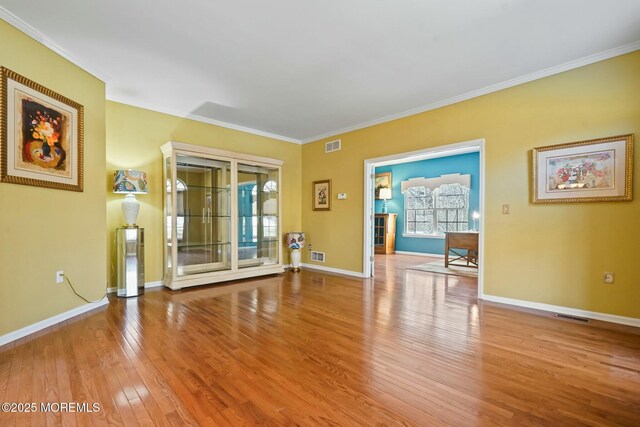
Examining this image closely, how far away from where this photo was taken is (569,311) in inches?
125

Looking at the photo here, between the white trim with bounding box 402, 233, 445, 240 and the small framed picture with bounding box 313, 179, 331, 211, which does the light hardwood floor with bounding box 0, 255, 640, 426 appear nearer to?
the small framed picture with bounding box 313, 179, 331, 211

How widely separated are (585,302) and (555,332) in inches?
29.3

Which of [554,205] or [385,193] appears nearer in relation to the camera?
[554,205]

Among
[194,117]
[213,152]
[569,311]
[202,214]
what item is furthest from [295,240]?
[569,311]

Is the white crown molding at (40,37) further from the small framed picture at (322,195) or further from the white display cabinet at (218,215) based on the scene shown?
the small framed picture at (322,195)

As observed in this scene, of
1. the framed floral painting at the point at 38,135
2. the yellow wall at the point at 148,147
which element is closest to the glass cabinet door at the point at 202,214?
the yellow wall at the point at 148,147

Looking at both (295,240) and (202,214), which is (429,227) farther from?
(202,214)

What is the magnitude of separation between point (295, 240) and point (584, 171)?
14.3ft

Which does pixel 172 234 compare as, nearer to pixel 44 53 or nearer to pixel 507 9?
pixel 44 53

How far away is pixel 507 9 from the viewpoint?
2332mm

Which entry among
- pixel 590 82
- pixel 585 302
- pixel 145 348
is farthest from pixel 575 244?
pixel 145 348

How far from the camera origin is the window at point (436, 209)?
7.56m

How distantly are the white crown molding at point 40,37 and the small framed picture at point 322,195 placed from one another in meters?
3.76

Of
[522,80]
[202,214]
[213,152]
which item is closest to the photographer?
[522,80]
